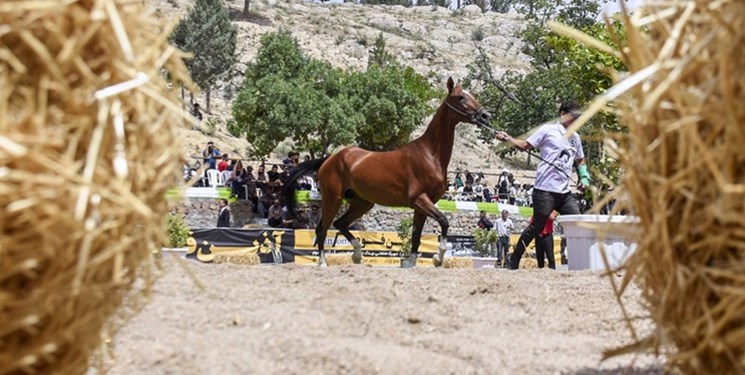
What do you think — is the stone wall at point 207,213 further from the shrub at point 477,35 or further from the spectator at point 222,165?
the shrub at point 477,35

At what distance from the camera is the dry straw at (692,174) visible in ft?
8.54

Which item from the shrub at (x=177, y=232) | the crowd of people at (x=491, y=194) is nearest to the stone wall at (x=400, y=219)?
the crowd of people at (x=491, y=194)

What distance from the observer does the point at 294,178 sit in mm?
13367

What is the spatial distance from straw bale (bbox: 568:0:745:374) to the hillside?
4487 centimetres

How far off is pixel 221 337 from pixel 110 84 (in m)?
2.06

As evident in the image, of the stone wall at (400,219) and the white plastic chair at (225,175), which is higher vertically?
the white plastic chair at (225,175)

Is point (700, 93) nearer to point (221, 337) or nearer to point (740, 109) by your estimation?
point (740, 109)

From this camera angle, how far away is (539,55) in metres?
57.6

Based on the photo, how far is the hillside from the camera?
64844 millimetres

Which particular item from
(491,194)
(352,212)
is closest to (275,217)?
(352,212)

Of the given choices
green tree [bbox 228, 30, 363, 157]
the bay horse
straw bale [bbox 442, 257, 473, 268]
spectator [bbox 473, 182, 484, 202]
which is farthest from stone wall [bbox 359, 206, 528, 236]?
the bay horse

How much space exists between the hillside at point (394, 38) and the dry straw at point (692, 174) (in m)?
44.9

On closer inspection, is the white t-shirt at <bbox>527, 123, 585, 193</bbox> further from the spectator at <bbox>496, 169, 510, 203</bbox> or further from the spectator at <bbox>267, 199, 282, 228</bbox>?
the spectator at <bbox>496, 169, 510, 203</bbox>

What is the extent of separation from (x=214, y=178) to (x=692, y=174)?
26.8 m
